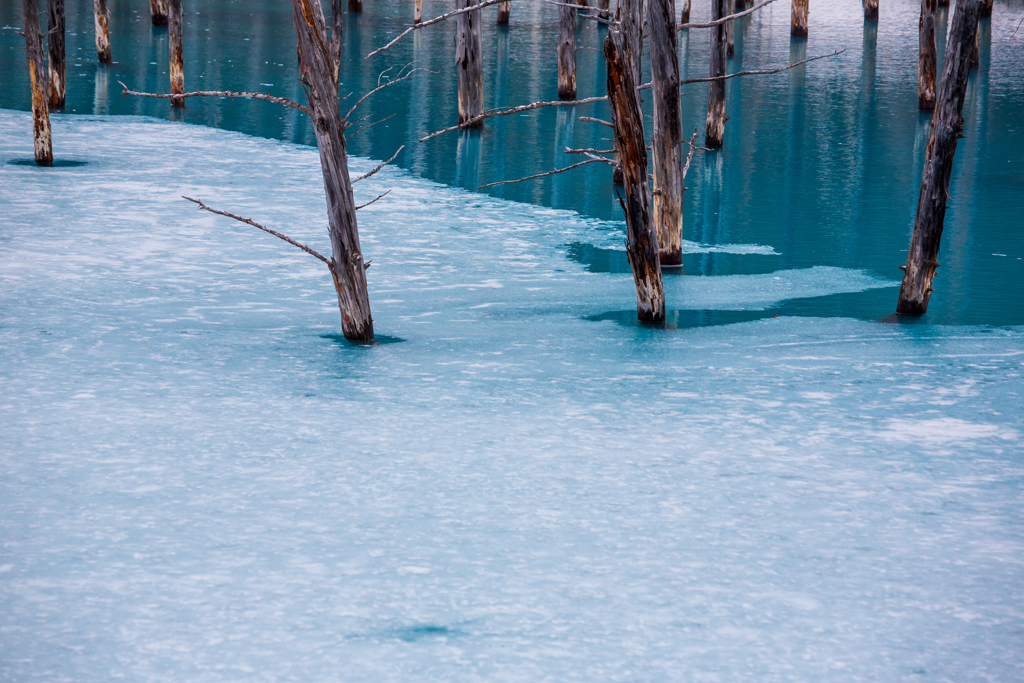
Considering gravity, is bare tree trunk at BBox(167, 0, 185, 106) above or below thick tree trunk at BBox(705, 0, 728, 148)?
above

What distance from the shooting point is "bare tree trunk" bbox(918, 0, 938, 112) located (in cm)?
1623

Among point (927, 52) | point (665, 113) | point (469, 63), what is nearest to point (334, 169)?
point (665, 113)

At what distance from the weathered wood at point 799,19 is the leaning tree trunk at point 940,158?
21.4m

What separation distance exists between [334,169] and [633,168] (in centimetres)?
182

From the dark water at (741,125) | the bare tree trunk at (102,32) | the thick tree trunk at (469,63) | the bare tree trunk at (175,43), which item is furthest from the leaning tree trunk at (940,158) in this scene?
the bare tree trunk at (102,32)

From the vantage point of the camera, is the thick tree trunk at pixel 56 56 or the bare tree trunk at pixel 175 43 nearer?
the thick tree trunk at pixel 56 56

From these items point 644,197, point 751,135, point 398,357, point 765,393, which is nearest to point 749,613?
point 765,393

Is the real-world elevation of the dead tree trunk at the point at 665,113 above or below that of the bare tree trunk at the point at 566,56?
below

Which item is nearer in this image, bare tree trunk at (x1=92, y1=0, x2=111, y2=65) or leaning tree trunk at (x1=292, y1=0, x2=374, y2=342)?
leaning tree trunk at (x1=292, y1=0, x2=374, y2=342)

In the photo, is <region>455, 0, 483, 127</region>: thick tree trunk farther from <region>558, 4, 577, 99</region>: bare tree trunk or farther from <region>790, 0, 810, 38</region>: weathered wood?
<region>790, 0, 810, 38</region>: weathered wood

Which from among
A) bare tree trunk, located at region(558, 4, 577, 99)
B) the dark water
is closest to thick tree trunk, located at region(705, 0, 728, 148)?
the dark water

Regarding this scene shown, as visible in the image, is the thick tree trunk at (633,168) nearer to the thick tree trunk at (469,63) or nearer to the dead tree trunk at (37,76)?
the dead tree trunk at (37,76)

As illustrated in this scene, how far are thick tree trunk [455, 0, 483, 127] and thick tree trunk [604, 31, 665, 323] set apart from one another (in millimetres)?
8771

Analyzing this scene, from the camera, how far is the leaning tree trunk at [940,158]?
6.57 metres
